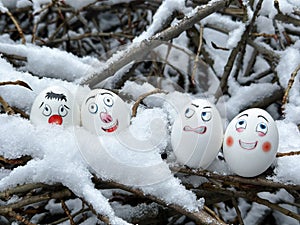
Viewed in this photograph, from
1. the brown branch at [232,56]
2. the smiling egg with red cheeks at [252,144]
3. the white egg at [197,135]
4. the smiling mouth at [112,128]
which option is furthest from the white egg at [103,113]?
the brown branch at [232,56]

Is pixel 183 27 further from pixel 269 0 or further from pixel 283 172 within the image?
pixel 283 172

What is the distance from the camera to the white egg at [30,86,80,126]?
102 cm

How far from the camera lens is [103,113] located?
1005 mm

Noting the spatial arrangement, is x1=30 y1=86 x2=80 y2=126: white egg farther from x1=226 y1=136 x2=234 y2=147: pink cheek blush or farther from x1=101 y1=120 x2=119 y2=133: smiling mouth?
x1=226 y1=136 x2=234 y2=147: pink cheek blush

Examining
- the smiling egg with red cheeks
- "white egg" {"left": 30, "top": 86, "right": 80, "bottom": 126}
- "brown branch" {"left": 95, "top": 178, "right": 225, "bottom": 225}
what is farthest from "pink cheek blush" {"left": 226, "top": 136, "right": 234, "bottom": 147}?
"white egg" {"left": 30, "top": 86, "right": 80, "bottom": 126}

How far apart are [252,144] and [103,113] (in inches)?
11.1

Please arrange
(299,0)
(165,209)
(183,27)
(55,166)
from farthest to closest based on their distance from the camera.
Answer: (299,0), (183,27), (165,209), (55,166)

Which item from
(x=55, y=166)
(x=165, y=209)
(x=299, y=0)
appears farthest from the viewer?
(x=299, y=0)

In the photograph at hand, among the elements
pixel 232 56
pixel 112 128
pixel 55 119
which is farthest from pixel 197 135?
pixel 232 56

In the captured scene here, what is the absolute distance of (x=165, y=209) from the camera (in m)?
1.06

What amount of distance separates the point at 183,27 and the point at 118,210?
0.45 meters

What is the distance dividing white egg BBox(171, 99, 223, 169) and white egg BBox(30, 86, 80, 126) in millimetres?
205

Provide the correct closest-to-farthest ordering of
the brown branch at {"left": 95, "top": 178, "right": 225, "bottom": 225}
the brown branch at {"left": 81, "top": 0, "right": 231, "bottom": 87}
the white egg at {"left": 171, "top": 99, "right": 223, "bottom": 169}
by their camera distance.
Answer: the brown branch at {"left": 95, "top": 178, "right": 225, "bottom": 225}, the white egg at {"left": 171, "top": 99, "right": 223, "bottom": 169}, the brown branch at {"left": 81, "top": 0, "right": 231, "bottom": 87}

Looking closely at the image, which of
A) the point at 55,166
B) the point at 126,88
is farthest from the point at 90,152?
the point at 126,88
